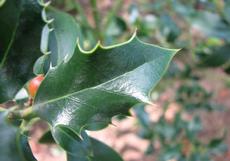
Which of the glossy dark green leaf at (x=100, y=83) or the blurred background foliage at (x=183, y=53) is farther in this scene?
the blurred background foliage at (x=183, y=53)

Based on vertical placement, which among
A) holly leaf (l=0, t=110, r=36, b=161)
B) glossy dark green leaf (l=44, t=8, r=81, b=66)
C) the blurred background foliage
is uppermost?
glossy dark green leaf (l=44, t=8, r=81, b=66)

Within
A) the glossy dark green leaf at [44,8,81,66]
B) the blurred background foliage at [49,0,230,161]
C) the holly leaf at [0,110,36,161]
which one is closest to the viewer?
the holly leaf at [0,110,36,161]

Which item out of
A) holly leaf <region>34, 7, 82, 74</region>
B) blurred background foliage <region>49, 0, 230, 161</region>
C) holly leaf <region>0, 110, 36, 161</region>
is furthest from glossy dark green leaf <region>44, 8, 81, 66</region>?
blurred background foliage <region>49, 0, 230, 161</region>

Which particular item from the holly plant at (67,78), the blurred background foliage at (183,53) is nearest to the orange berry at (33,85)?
the holly plant at (67,78)

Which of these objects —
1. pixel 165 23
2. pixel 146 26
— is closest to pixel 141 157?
pixel 146 26

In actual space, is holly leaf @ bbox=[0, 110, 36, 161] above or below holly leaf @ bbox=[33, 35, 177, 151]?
below

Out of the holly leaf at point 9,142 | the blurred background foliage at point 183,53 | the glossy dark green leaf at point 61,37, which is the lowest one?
the blurred background foliage at point 183,53

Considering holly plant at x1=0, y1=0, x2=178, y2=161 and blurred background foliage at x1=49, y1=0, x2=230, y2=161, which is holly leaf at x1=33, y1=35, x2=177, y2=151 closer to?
holly plant at x1=0, y1=0, x2=178, y2=161

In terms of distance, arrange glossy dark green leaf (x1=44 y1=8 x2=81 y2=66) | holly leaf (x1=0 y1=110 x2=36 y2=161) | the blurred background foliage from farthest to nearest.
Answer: the blurred background foliage < glossy dark green leaf (x1=44 y1=8 x2=81 y2=66) < holly leaf (x1=0 y1=110 x2=36 y2=161)

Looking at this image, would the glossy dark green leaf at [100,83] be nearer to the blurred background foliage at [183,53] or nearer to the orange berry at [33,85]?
the orange berry at [33,85]
